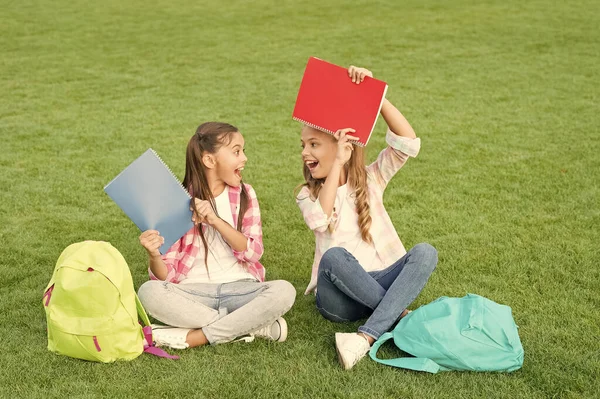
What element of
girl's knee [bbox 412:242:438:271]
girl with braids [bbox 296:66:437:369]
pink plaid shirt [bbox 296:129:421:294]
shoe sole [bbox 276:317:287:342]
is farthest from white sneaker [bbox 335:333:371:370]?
pink plaid shirt [bbox 296:129:421:294]

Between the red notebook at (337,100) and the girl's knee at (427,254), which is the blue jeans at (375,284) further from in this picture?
the red notebook at (337,100)

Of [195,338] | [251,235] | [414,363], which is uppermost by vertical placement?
[251,235]

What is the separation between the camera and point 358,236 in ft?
12.7

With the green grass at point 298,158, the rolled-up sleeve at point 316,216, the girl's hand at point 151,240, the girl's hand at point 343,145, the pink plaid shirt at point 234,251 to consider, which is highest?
the girl's hand at point 343,145

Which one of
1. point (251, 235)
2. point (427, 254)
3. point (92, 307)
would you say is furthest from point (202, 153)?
point (427, 254)

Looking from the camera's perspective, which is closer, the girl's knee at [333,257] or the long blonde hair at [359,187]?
the girl's knee at [333,257]

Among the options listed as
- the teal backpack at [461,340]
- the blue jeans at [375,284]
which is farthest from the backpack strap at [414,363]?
the blue jeans at [375,284]

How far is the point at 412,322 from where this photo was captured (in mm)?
3400

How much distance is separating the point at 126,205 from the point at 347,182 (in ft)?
3.55

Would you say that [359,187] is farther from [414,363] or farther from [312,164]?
[414,363]

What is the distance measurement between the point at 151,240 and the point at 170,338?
0.45m

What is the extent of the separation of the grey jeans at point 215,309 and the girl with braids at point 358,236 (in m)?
0.26

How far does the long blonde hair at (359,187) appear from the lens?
149 inches

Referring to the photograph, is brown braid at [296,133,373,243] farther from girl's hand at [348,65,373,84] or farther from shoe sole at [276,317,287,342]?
shoe sole at [276,317,287,342]
